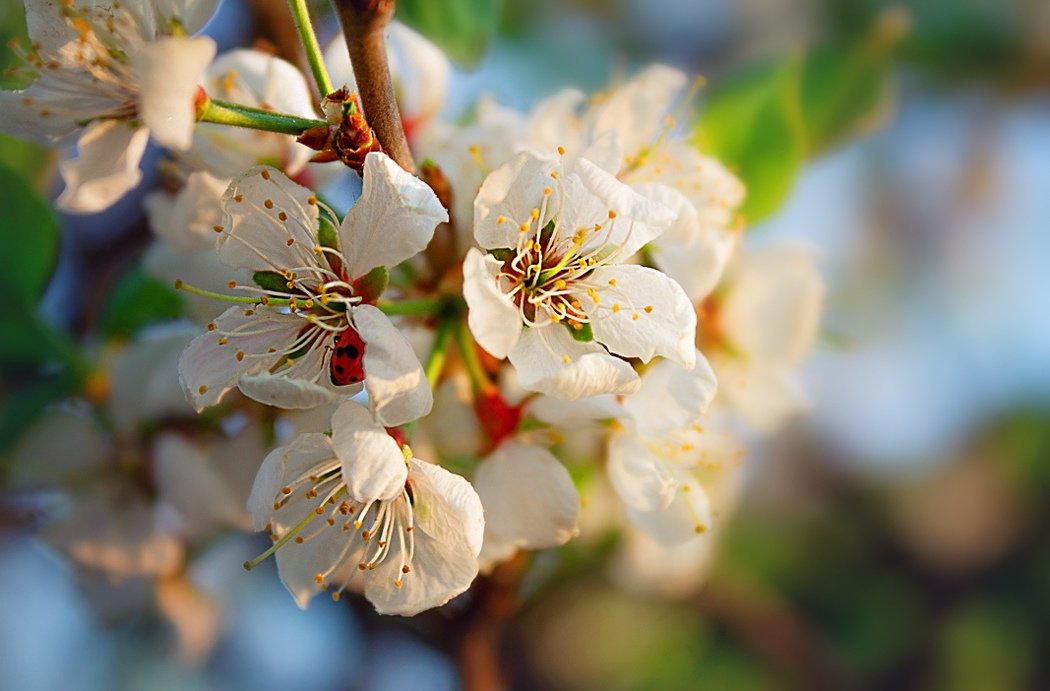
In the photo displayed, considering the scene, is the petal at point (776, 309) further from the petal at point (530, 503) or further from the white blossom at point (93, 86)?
the white blossom at point (93, 86)

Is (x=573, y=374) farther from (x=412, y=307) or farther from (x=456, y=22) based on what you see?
(x=456, y=22)

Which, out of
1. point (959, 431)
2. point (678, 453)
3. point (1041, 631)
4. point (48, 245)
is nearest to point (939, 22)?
point (959, 431)

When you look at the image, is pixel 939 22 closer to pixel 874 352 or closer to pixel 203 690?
pixel 874 352

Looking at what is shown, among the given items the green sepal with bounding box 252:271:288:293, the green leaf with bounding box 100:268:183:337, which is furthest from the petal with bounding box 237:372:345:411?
the green leaf with bounding box 100:268:183:337

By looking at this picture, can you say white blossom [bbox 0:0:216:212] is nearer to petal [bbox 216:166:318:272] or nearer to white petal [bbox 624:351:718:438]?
petal [bbox 216:166:318:272]

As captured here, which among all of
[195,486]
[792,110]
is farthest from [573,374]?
[792,110]

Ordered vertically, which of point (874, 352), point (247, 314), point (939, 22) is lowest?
point (874, 352)

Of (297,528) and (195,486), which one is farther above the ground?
(297,528)
